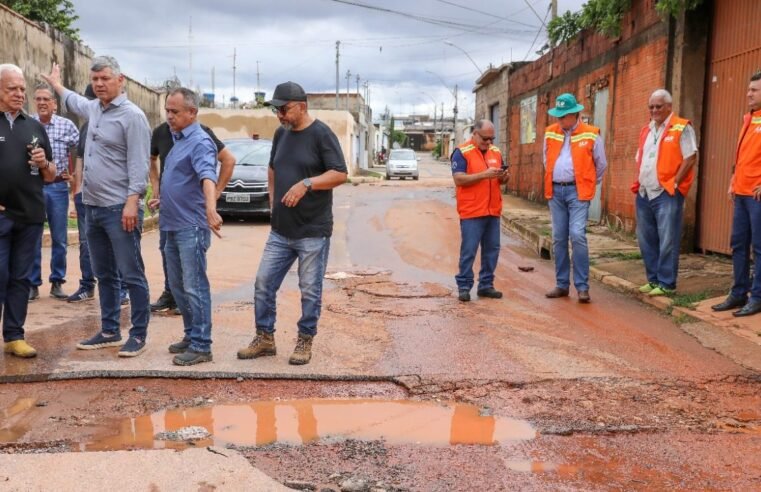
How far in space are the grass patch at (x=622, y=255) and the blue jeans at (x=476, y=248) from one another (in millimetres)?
2570

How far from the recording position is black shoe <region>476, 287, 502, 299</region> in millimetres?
7273

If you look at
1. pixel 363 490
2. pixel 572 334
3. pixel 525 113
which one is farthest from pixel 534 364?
pixel 525 113

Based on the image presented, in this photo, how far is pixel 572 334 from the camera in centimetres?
579

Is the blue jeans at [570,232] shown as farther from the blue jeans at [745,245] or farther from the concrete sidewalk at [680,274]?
the blue jeans at [745,245]

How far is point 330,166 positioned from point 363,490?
2.36m

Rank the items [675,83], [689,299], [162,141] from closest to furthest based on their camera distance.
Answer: [162,141]
[689,299]
[675,83]

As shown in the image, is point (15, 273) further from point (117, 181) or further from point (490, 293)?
point (490, 293)

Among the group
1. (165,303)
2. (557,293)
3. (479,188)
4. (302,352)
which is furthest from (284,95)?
(557,293)

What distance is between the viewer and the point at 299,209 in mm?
4820

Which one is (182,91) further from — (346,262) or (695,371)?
(346,262)

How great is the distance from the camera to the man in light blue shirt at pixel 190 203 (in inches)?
189

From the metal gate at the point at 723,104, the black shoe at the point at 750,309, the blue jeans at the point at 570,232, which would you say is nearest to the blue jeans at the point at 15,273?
the blue jeans at the point at 570,232

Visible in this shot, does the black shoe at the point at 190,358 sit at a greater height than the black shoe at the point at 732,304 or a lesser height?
lesser

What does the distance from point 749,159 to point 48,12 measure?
23194mm
